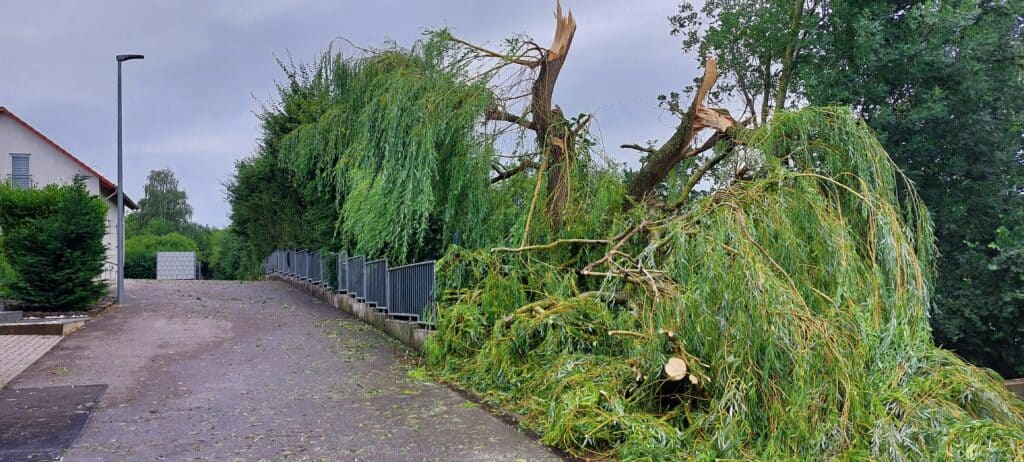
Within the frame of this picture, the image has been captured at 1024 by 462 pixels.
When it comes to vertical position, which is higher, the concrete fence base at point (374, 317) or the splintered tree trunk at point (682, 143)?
the splintered tree trunk at point (682, 143)

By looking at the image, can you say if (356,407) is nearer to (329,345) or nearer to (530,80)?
(329,345)

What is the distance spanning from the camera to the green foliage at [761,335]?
16.6 feet

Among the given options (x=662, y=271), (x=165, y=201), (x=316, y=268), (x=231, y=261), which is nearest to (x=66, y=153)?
(x=231, y=261)

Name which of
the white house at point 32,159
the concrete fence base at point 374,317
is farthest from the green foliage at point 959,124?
the white house at point 32,159

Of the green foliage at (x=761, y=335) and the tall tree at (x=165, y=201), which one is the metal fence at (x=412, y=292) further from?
the tall tree at (x=165, y=201)

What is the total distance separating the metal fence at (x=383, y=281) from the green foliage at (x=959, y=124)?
6.69 m

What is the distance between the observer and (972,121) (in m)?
10.3

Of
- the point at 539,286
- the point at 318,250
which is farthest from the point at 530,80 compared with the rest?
the point at 318,250

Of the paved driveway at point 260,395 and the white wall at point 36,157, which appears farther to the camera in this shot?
the white wall at point 36,157

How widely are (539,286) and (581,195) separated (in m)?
1.71

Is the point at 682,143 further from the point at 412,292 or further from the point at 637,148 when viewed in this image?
the point at 412,292

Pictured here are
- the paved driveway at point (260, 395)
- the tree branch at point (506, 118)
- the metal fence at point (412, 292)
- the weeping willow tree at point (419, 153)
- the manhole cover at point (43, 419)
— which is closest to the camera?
the manhole cover at point (43, 419)

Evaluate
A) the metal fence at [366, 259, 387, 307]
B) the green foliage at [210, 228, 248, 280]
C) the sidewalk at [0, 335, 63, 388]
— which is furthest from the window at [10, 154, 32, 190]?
the metal fence at [366, 259, 387, 307]

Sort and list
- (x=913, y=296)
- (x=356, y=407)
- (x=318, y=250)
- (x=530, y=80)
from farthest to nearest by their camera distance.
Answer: (x=318, y=250)
(x=530, y=80)
(x=356, y=407)
(x=913, y=296)
